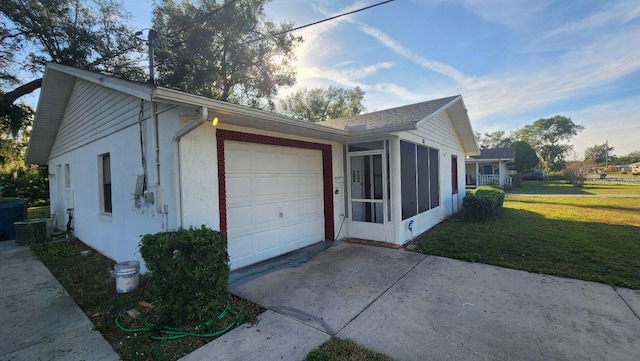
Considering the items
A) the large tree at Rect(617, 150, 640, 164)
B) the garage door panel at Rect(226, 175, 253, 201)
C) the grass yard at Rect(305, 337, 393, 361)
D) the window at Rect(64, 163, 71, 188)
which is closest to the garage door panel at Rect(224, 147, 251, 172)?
the garage door panel at Rect(226, 175, 253, 201)

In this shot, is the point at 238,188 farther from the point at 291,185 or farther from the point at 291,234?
the point at 291,234

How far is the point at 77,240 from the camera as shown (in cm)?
826

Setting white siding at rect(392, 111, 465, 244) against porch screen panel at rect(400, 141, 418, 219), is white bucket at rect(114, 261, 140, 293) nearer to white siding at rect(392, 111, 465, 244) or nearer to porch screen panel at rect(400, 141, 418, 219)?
white siding at rect(392, 111, 465, 244)

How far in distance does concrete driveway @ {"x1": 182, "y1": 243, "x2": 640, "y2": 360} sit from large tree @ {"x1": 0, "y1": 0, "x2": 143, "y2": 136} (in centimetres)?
1320

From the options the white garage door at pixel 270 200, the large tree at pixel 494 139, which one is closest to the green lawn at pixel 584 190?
the white garage door at pixel 270 200

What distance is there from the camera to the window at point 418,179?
22.0 ft

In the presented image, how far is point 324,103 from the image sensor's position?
29.0 metres

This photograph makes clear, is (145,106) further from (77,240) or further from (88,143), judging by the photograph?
(77,240)

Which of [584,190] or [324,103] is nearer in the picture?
[584,190]

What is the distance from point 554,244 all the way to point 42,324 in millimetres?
9256

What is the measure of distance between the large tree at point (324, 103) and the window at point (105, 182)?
2289cm

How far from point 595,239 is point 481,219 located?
3.06m

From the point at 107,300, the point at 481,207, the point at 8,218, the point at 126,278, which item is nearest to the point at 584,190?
the point at 481,207

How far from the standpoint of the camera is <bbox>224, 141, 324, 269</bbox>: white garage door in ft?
16.1
